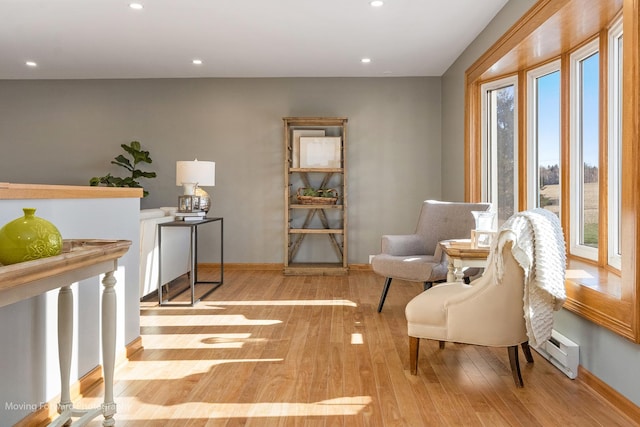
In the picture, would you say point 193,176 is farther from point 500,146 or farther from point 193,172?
point 500,146

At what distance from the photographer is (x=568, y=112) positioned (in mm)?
A: 3619

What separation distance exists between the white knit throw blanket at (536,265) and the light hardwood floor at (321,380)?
352mm

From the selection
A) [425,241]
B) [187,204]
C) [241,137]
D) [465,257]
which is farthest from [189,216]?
[465,257]

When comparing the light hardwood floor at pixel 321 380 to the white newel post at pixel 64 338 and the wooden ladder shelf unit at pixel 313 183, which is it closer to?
the white newel post at pixel 64 338

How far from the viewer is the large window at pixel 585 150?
3354 mm

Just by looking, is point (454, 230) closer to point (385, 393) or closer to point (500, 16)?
point (500, 16)

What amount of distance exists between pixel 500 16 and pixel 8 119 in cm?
602

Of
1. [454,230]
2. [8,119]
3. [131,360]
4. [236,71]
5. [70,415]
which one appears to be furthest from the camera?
[8,119]

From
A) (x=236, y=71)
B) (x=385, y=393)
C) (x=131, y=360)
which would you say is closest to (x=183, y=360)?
(x=131, y=360)

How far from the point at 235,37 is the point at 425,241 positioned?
102 inches

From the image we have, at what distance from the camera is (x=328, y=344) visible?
10.5ft

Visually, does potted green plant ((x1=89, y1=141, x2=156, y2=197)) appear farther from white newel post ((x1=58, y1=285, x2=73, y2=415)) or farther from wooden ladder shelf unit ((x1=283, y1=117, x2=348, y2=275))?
white newel post ((x1=58, y1=285, x2=73, y2=415))

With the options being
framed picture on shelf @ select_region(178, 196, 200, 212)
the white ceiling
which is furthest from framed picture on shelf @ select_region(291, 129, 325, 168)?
framed picture on shelf @ select_region(178, 196, 200, 212)

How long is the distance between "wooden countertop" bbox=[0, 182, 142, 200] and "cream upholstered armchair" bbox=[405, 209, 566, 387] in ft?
5.85
